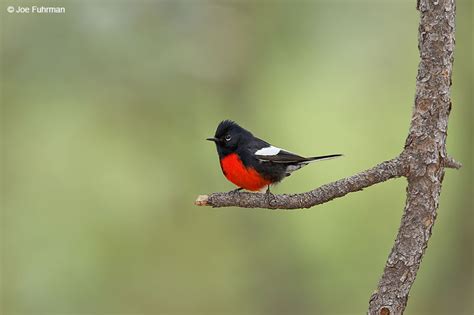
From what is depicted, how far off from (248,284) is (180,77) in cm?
333

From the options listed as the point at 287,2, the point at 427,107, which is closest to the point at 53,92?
the point at 287,2

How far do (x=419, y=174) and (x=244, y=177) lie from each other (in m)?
1.22

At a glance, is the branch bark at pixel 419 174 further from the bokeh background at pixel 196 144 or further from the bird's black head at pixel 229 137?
the bokeh background at pixel 196 144

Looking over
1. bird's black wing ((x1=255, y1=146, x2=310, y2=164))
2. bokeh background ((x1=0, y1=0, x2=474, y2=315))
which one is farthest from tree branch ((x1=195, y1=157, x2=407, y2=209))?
bokeh background ((x1=0, y1=0, x2=474, y2=315))

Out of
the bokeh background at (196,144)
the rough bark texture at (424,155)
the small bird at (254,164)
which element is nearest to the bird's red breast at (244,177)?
the small bird at (254,164)

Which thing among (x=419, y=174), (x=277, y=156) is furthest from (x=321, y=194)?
(x=277, y=156)

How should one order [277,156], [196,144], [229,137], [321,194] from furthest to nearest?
[196,144] < [229,137] < [277,156] < [321,194]

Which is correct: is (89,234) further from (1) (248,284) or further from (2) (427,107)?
(2) (427,107)

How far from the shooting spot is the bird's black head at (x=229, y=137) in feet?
13.7

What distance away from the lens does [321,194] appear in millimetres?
3102

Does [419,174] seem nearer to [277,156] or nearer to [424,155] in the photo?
[424,155]

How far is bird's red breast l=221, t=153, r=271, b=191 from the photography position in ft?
13.1

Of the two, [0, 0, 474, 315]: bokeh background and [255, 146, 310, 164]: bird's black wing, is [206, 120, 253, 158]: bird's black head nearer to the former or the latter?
[255, 146, 310, 164]: bird's black wing

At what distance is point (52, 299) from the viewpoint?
8578 millimetres
